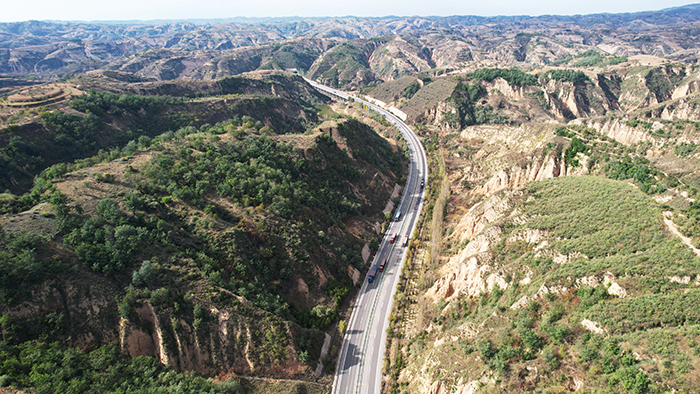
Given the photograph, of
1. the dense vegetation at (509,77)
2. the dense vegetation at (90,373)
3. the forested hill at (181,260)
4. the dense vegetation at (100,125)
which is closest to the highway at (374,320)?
the forested hill at (181,260)

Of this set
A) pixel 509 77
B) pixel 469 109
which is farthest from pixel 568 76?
pixel 469 109

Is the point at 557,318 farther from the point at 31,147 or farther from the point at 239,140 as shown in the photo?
the point at 31,147

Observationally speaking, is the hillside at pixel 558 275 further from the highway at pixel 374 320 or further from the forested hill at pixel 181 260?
the forested hill at pixel 181 260

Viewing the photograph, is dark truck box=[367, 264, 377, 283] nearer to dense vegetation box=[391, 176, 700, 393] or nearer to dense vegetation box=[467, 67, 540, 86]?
dense vegetation box=[391, 176, 700, 393]

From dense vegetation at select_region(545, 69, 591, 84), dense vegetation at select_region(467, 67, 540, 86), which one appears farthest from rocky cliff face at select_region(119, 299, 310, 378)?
dense vegetation at select_region(545, 69, 591, 84)

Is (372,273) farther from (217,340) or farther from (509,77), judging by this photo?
(509,77)

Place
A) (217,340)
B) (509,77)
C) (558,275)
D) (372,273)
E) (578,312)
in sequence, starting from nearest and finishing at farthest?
(578,312) < (558,275) < (217,340) < (372,273) < (509,77)

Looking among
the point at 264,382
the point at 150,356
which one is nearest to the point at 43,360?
the point at 150,356

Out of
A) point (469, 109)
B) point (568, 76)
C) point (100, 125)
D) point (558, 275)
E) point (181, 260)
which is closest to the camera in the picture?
point (558, 275)
